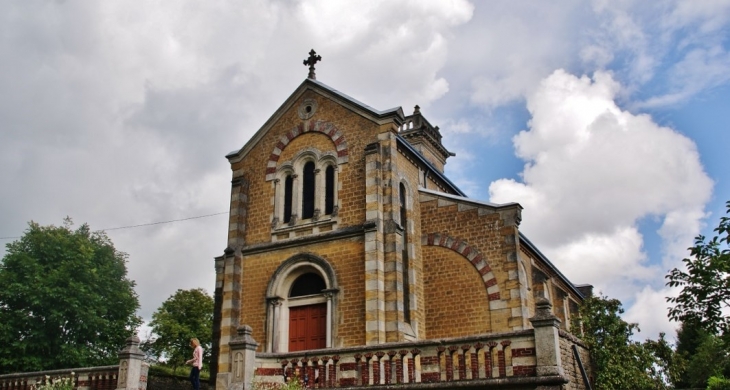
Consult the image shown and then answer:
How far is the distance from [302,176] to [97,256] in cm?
1986

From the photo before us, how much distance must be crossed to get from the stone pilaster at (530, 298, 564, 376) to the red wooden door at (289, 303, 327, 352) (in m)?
8.76

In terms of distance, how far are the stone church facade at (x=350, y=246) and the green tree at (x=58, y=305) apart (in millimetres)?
13718

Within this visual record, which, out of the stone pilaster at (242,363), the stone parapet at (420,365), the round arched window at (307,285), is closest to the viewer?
the stone parapet at (420,365)

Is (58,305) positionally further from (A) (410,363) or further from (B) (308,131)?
(A) (410,363)

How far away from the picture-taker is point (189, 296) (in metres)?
47.8

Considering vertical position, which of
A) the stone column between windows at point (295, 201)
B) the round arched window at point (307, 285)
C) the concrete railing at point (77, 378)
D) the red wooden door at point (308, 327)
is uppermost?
the stone column between windows at point (295, 201)

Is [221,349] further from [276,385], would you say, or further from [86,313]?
[86,313]

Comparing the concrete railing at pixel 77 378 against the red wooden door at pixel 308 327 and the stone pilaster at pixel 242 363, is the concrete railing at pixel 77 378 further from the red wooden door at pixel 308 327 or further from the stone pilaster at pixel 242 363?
the red wooden door at pixel 308 327

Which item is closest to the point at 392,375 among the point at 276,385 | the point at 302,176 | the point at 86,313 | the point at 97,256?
the point at 276,385

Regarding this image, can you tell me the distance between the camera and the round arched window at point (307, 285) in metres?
20.4

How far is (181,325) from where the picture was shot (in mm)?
45469

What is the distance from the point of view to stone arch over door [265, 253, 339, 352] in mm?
19484

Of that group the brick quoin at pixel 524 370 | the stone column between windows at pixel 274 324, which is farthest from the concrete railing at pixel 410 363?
the stone column between windows at pixel 274 324

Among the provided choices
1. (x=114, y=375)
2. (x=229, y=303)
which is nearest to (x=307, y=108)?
(x=229, y=303)
